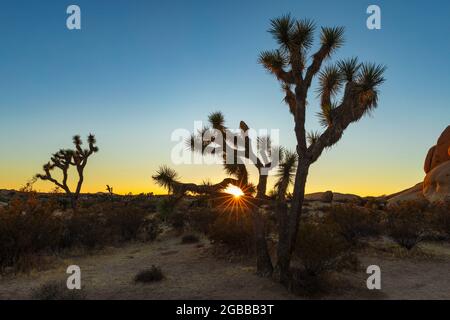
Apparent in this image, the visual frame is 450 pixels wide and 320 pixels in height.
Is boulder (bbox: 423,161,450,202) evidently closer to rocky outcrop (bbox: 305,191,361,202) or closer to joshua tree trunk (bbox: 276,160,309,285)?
rocky outcrop (bbox: 305,191,361,202)

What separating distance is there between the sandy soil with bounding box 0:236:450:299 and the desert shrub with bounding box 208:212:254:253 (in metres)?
0.65

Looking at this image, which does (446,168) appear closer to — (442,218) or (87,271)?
(442,218)

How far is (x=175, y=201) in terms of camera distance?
407 inches

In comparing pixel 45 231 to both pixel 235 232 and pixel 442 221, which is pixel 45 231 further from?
pixel 442 221

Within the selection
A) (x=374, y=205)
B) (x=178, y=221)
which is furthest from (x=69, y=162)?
(x=374, y=205)

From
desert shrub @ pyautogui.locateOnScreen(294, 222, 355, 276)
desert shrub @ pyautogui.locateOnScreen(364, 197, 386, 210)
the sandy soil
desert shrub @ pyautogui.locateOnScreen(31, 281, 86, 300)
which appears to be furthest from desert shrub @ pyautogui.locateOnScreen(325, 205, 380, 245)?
desert shrub @ pyautogui.locateOnScreen(364, 197, 386, 210)

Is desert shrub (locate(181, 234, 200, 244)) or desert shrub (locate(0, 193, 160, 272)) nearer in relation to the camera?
desert shrub (locate(0, 193, 160, 272))

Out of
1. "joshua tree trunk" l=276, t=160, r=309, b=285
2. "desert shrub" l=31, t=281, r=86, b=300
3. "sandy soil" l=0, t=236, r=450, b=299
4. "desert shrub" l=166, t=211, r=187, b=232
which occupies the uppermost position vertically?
"joshua tree trunk" l=276, t=160, r=309, b=285

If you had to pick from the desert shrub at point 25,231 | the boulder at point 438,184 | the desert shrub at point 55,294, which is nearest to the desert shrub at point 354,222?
the desert shrub at point 25,231

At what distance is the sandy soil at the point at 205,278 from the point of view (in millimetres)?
8491

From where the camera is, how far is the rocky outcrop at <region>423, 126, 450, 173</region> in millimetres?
40728

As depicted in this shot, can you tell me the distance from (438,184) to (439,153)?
24.5 feet
